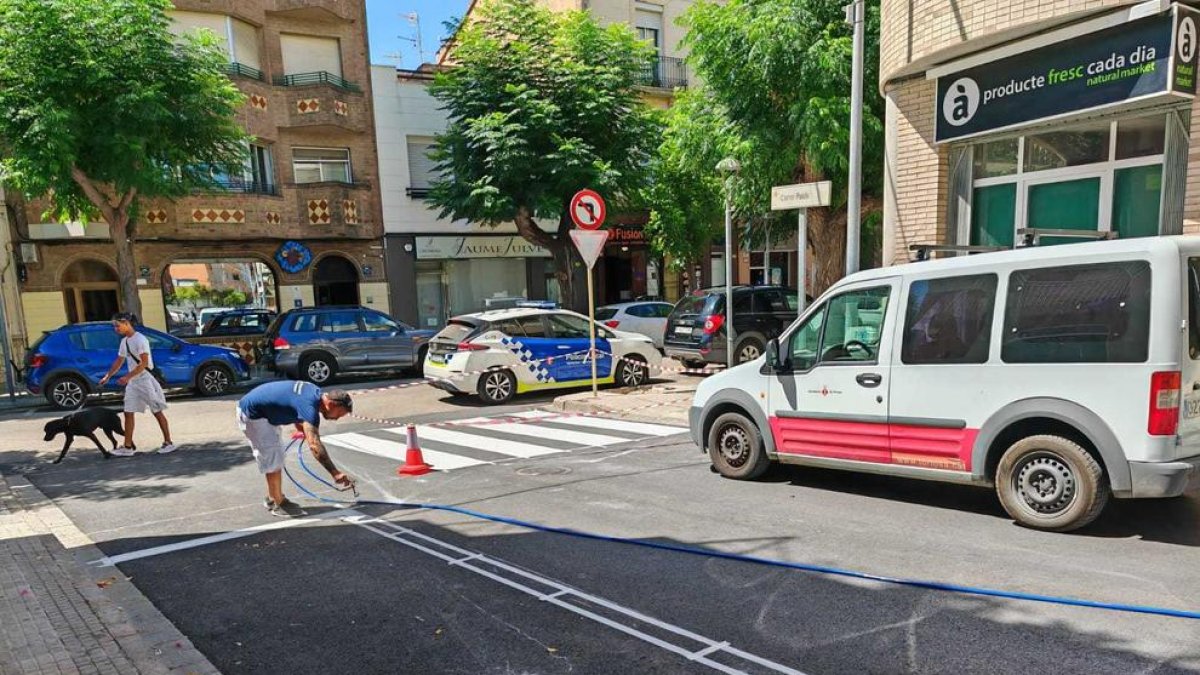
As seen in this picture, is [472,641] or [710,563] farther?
[710,563]

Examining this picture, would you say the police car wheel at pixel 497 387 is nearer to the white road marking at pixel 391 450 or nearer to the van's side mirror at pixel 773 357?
the white road marking at pixel 391 450

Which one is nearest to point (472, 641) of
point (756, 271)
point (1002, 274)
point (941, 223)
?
point (1002, 274)

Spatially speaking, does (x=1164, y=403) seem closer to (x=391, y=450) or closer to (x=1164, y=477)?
Result: (x=1164, y=477)

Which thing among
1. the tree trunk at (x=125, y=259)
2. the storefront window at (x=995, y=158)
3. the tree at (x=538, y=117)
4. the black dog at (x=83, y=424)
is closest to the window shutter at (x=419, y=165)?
the tree at (x=538, y=117)

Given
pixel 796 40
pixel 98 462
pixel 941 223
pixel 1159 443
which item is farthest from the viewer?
pixel 796 40

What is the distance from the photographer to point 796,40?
39.3 feet

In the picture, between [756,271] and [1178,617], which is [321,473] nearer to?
[1178,617]

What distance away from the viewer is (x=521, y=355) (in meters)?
12.2

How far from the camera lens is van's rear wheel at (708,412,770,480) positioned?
6762 millimetres

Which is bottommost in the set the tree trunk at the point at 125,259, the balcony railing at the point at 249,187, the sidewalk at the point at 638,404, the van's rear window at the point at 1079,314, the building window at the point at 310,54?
the sidewalk at the point at 638,404

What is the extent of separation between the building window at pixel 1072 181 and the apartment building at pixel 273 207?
17.4m

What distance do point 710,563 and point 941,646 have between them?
5.16 ft

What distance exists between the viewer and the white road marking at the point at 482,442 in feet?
27.5

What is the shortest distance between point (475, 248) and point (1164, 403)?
2139 centimetres
